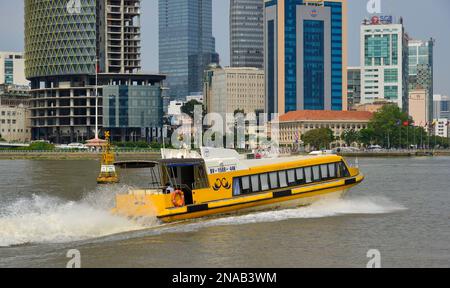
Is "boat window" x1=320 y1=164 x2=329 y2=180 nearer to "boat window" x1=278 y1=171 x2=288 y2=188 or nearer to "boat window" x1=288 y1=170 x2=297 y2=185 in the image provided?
"boat window" x1=288 y1=170 x2=297 y2=185

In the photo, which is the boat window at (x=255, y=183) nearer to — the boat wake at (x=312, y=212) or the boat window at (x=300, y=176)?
the boat wake at (x=312, y=212)

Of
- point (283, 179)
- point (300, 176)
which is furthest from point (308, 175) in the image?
point (283, 179)

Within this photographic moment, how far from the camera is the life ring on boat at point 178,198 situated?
39.4 metres

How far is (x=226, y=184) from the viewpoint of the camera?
41688 millimetres

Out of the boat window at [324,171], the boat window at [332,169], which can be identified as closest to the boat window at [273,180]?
the boat window at [324,171]

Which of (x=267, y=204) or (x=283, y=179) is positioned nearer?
(x=267, y=204)

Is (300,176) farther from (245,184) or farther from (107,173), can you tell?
(107,173)

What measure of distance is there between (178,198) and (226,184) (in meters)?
3.09

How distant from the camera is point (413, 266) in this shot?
102 feet

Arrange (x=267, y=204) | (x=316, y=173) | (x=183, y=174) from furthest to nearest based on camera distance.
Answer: (x=316, y=173) → (x=267, y=204) → (x=183, y=174)
